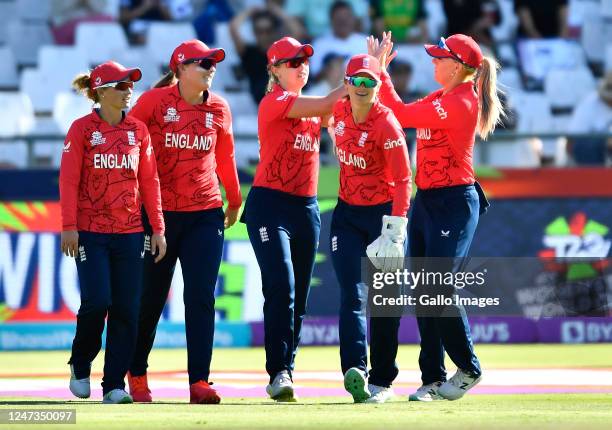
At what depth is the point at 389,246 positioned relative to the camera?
8.38m

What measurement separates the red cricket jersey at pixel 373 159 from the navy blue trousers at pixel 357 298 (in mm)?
93

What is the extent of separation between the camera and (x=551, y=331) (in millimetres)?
14273

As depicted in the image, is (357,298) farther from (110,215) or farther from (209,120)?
(110,215)

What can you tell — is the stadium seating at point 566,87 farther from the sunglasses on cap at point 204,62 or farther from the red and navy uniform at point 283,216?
the sunglasses on cap at point 204,62

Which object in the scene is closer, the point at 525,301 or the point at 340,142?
the point at 340,142

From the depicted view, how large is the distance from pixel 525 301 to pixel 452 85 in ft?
18.9

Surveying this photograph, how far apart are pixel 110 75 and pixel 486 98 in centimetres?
240

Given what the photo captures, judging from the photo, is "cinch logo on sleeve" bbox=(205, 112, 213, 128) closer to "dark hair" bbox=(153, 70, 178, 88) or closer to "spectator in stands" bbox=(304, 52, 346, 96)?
"dark hair" bbox=(153, 70, 178, 88)

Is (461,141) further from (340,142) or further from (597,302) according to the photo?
(597,302)

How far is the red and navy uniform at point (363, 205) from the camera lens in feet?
27.8

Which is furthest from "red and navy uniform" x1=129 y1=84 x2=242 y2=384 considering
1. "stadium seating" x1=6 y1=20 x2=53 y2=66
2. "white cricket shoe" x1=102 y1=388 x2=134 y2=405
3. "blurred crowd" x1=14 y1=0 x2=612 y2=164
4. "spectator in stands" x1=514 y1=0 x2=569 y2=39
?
"spectator in stands" x1=514 y1=0 x2=569 y2=39

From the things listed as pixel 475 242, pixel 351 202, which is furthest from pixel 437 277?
pixel 475 242

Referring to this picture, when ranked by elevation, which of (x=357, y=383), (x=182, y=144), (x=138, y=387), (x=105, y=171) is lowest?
(x=138, y=387)


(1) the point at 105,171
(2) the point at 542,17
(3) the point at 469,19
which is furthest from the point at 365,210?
(2) the point at 542,17
